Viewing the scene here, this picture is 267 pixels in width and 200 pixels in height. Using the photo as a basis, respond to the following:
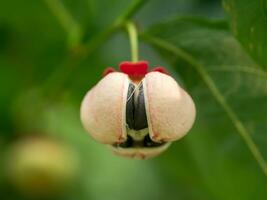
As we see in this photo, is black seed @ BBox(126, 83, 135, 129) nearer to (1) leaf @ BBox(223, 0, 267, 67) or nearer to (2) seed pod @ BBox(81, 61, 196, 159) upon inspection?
(2) seed pod @ BBox(81, 61, 196, 159)

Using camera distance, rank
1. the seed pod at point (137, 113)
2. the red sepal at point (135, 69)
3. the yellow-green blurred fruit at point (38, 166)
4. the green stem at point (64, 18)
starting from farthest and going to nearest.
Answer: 1. the yellow-green blurred fruit at point (38, 166)
2. the green stem at point (64, 18)
3. the red sepal at point (135, 69)
4. the seed pod at point (137, 113)

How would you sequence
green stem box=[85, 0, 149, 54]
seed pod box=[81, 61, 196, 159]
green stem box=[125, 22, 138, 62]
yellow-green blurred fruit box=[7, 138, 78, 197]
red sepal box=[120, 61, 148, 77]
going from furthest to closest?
yellow-green blurred fruit box=[7, 138, 78, 197] → green stem box=[85, 0, 149, 54] → green stem box=[125, 22, 138, 62] → red sepal box=[120, 61, 148, 77] → seed pod box=[81, 61, 196, 159]

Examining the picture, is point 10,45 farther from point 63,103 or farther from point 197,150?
point 197,150

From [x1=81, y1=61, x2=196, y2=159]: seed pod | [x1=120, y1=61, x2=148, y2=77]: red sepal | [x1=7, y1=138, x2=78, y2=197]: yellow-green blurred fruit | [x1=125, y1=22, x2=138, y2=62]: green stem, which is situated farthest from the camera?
[x1=7, y1=138, x2=78, y2=197]: yellow-green blurred fruit

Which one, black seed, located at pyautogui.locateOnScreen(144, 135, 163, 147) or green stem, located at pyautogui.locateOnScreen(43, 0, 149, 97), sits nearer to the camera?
black seed, located at pyautogui.locateOnScreen(144, 135, 163, 147)

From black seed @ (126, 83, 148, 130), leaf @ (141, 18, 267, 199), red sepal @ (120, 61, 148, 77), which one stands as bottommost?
leaf @ (141, 18, 267, 199)

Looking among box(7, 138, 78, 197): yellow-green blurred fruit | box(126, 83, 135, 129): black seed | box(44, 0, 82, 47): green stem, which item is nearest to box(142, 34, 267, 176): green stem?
box(126, 83, 135, 129): black seed

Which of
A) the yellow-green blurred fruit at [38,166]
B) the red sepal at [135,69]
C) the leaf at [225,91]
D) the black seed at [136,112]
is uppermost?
the red sepal at [135,69]

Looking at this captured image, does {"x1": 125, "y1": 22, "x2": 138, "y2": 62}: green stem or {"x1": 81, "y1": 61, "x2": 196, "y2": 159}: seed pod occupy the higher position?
{"x1": 125, "y1": 22, "x2": 138, "y2": 62}: green stem

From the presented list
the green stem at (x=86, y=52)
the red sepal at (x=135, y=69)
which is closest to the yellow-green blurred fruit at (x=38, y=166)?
the green stem at (x=86, y=52)

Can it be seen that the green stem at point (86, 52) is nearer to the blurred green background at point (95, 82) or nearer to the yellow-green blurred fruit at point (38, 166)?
the blurred green background at point (95, 82)
